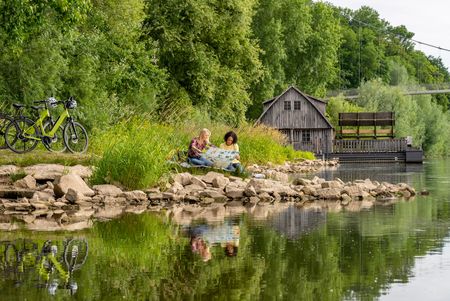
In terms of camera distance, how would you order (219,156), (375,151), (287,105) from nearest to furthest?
(219,156) → (375,151) → (287,105)

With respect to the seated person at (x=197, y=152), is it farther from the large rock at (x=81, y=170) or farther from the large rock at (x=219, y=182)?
the large rock at (x=81, y=170)

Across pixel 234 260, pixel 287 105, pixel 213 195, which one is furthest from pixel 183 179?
pixel 287 105

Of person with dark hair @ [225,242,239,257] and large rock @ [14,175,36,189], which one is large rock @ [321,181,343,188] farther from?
person with dark hair @ [225,242,239,257]

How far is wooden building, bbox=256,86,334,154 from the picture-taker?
6200 centimetres

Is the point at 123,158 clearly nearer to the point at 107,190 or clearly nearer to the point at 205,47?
the point at 107,190

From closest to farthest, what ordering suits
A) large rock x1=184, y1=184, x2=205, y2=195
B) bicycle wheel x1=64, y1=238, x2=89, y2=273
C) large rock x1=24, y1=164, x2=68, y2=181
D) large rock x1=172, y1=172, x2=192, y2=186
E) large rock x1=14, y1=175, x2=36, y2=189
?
bicycle wheel x1=64, y1=238, x2=89, y2=273 → large rock x1=14, y1=175, x2=36, y2=189 → large rock x1=24, y1=164, x2=68, y2=181 → large rock x1=184, y1=184, x2=205, y2=195 → large rock x1=172, y1=172, x2=192, y2=186

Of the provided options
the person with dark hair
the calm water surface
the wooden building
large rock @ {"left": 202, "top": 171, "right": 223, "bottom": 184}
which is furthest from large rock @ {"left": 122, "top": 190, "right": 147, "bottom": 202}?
the wooden building

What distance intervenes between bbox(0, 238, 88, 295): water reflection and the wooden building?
172 feet

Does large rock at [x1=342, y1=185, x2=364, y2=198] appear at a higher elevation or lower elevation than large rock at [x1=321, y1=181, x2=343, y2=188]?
lower

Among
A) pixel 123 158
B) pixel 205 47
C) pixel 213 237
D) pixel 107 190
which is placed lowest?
pixel 213 237

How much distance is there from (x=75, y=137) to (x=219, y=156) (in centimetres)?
337

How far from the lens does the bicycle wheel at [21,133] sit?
17953 millimetres

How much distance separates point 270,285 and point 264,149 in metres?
29.2

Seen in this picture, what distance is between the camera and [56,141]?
18.6 m
